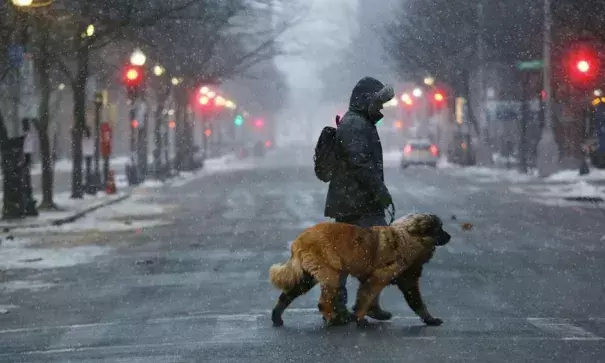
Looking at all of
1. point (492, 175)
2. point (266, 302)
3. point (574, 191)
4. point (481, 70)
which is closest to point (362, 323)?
point (266, 302)

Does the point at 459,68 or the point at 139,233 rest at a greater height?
the point at 459,68

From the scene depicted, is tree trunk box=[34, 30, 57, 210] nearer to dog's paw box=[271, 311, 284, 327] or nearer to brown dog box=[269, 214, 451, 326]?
dog's paw box=[271, 311, 284, 327]

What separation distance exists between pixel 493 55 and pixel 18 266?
39.2 metres

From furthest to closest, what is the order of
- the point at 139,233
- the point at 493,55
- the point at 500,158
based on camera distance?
the point at 500,158
the point at 493,55
the point at 139,233

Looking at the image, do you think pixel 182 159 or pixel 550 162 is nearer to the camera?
pixel 550 162

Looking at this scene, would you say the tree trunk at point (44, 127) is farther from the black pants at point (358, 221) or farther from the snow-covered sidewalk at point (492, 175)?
the snow-covered sidewalk at point (492, 175)

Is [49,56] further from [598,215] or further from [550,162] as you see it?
[550,162]

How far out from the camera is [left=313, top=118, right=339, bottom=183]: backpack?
10.0 m

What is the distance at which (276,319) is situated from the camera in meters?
10.1

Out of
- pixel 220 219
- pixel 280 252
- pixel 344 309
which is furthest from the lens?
pixel 220 219

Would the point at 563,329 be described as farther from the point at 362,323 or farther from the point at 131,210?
the point at 131,210

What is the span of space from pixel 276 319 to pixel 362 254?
1.13 m

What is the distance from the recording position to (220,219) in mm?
25922

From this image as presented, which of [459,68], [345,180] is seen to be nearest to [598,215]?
[345,180]
